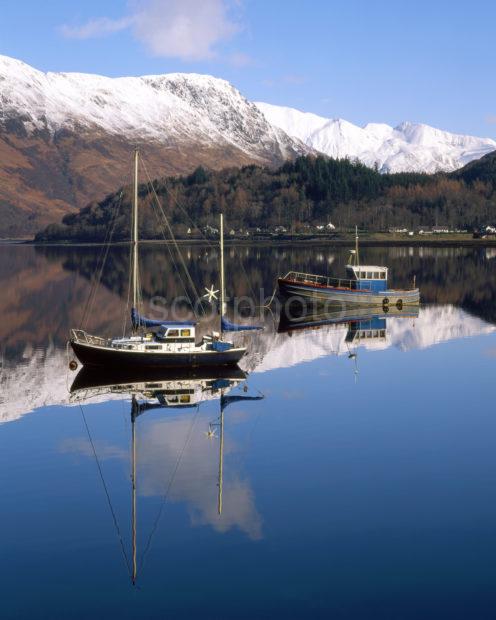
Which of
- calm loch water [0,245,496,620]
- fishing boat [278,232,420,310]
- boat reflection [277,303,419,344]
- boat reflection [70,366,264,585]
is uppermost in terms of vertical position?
fishing boat [278,232,420,310]

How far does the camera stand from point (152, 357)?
5712 cm

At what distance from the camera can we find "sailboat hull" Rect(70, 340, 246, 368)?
5703cm

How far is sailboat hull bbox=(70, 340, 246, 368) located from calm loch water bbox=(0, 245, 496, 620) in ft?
4.53

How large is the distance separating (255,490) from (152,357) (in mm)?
23670

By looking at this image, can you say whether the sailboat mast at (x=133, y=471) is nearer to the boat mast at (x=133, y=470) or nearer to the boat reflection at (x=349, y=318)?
the boat mast at (x=133, y=470)

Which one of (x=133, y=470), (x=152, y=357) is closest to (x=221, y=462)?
(x=133, y=470)

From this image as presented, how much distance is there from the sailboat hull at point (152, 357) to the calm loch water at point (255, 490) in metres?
1.38

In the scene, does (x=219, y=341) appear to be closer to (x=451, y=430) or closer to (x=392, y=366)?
(x=392, y=366)

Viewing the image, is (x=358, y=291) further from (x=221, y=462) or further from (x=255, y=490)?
(x=255, y=490)

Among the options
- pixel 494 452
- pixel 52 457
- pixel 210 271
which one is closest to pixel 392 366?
pixel 494 452

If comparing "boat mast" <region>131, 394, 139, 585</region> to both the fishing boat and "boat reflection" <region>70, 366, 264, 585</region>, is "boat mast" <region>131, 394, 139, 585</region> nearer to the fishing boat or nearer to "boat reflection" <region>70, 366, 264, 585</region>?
"boat reflection" <region>70, 366, 264, 585</region>

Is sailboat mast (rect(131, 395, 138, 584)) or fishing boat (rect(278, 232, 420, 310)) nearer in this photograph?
sailboat mast (rect(131, 395, 138, 584))

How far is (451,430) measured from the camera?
4450 cm

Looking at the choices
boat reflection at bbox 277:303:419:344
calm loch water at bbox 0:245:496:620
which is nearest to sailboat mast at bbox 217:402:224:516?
calm loch water at bbox 0:245:496:620
